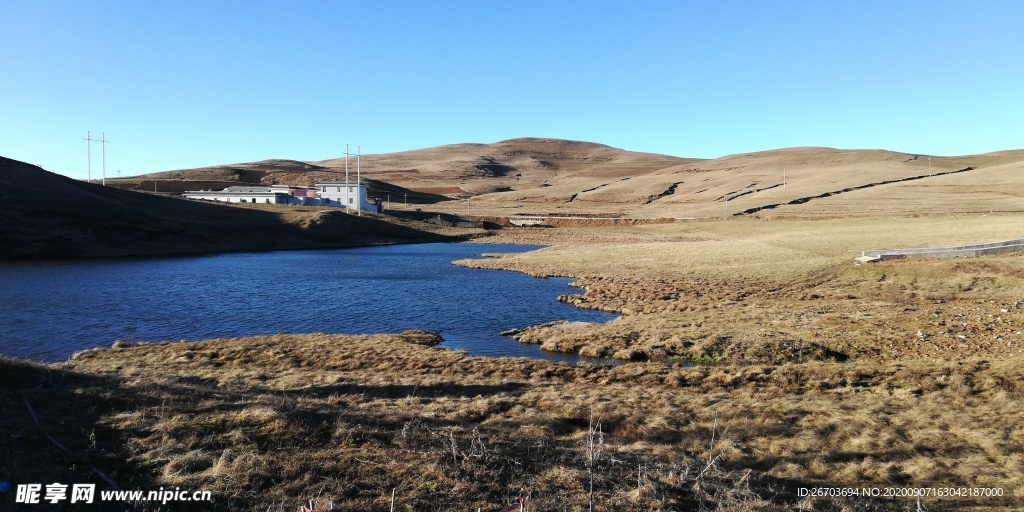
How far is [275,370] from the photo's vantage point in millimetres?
19188

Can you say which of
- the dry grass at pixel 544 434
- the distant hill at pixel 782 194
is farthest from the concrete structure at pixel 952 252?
the distant hill at pixel 782 194

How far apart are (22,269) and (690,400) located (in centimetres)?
5903

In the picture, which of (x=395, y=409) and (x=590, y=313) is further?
→ (x=590, y=313)

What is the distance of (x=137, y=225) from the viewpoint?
71.4 meters

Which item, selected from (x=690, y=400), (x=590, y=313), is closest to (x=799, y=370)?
(x=690, y=400)

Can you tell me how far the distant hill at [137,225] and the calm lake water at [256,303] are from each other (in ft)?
27.8

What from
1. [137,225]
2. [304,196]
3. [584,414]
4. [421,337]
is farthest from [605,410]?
[304,196]

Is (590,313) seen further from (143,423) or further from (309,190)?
(309,190)

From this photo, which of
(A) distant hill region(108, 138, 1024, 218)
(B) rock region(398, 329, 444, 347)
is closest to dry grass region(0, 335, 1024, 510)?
(B) rock region(398, 329, 444, 347)

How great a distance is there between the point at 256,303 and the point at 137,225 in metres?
48.1

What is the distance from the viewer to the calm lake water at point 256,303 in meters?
26.7

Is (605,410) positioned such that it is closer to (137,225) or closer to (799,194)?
(137,225)

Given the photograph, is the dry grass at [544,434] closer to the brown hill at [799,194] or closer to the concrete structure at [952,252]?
the concrete structure at [952,252]

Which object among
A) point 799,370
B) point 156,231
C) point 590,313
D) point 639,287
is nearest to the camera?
point 799,370
